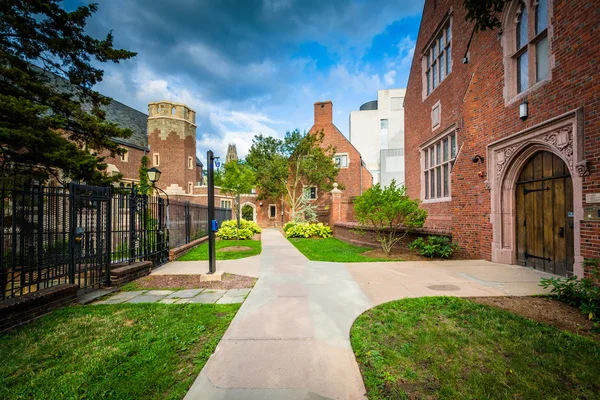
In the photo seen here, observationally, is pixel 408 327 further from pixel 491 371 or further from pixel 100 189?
pixel 100 189

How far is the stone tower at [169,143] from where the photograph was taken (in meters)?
30.9

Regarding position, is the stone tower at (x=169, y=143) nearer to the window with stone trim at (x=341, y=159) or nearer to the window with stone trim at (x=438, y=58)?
the window with stone trim at (x=341, y=159)

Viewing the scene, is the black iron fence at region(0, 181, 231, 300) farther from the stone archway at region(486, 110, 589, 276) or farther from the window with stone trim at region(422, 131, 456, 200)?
the window with stone trim at region(422, 131, 456, 200)

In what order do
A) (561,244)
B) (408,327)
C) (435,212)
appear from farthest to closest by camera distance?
1. (435,212)
2. (561,244)
3. (408,327)

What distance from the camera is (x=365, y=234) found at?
42.0ft

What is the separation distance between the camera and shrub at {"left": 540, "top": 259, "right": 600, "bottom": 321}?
3.65 meters

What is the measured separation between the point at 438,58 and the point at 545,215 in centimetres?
874

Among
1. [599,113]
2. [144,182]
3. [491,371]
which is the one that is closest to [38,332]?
[491,371]

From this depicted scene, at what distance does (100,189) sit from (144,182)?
26.5 metres

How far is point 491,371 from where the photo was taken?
2408 millimetres

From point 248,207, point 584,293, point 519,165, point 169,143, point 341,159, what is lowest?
point 584,293

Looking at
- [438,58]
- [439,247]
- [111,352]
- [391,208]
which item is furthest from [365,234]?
[111,352]

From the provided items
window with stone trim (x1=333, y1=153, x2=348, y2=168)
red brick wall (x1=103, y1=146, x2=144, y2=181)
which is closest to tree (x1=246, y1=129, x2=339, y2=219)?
window with stone trim (x1=333, y1=153, x2=348, y2=168)

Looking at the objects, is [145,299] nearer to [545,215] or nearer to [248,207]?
[545,215]
